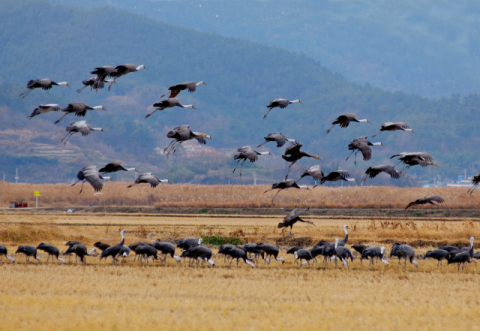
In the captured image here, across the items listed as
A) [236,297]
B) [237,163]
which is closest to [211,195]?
[237,163]

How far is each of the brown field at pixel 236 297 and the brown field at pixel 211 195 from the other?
→ 1831 inches

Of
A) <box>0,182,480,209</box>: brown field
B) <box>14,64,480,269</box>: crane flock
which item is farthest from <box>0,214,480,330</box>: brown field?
<box>0,182,480,209</box>: brown field

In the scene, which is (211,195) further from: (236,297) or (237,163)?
(236,297)

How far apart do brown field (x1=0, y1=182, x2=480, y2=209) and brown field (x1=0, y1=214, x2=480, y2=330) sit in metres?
46.5

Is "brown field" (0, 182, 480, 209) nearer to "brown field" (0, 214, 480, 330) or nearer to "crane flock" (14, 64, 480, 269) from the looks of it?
"crane flock" (14, 64, 480, 269)

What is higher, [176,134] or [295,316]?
[176,134]

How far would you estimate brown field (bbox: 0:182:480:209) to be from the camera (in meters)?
76.1

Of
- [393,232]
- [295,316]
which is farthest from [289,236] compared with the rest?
[295,316]

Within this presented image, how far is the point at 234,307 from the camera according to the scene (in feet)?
58.6

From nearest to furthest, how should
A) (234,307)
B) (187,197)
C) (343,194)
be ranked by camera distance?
(234,307)
(343,194)
(187,197)

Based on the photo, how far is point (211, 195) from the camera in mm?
85000

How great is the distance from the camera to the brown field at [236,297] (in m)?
16.1

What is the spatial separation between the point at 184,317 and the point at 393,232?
2273cm

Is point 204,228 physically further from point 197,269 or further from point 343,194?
point 343,194
